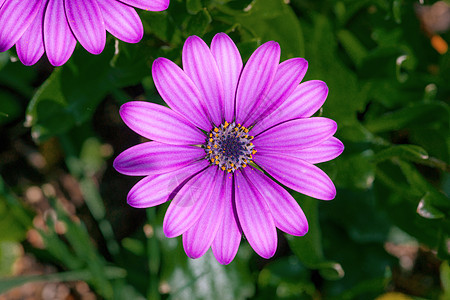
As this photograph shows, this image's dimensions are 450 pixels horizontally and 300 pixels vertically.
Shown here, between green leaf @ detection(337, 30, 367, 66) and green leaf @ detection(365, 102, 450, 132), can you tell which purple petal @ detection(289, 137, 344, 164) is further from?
green leaf @ detection(337, 30, 367, 66)

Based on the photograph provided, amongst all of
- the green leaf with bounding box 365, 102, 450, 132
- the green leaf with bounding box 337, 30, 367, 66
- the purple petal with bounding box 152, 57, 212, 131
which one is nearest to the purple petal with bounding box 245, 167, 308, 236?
the purple petal with bounding box 152, 57, 212, 131

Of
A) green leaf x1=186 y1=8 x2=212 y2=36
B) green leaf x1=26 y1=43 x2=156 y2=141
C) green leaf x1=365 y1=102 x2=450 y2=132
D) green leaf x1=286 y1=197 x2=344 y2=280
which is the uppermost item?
green leaf x1=186 y1=8 x2=212 y2=36

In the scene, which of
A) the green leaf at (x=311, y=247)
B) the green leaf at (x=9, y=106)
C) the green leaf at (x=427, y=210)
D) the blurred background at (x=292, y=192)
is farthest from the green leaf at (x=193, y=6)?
the green leaf at (x=9, y=106)

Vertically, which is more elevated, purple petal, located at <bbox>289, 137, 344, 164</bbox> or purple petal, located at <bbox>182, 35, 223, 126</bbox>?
purple petal, located at <bbox>182, 35, 223, 126</bbox>

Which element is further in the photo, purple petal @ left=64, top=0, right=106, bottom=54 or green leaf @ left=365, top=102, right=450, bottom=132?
green leaf @ left=365, top=102, right=450, bottom=132

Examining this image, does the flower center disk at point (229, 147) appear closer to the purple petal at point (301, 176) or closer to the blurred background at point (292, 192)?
the purple petal at point (301, 176)

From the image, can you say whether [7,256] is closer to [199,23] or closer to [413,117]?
[199,23]

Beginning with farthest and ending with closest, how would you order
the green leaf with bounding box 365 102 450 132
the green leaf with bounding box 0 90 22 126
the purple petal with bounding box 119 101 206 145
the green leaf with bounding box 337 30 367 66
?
the green leaf with bounding box 0 90 22 126 < the green leaf with bounding box 337 30 367 66 < the green leaf with bounding box 365 102 450 132 < the purple petal with bounding box 119 101 206 145

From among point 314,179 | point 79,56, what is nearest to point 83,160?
point 79,56
